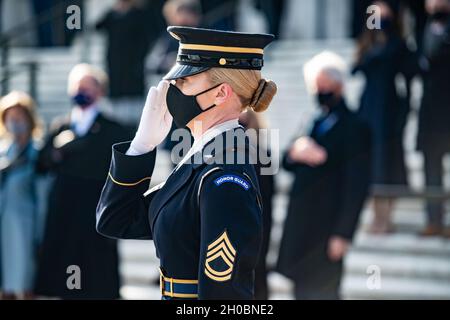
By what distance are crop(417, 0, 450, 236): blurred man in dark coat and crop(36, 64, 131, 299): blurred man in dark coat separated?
2400mm

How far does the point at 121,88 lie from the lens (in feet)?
33.2

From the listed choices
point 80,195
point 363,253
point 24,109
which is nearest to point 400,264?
point 363,253

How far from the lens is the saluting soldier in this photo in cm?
318

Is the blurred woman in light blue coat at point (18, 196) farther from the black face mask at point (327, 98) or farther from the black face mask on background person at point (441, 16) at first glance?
the black face mask on background person at point (441, 16)

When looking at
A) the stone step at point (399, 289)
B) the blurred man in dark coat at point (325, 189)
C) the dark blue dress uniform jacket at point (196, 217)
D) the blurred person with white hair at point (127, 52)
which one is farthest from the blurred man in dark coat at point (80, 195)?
the dark blue dress uniform jacket at point (196, 217)

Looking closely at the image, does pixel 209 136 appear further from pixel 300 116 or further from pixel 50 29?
pixel 50 29

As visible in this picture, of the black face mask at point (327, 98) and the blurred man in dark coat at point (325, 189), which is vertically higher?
the black face mask at point (327, 98)

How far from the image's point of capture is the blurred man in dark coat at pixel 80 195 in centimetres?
678

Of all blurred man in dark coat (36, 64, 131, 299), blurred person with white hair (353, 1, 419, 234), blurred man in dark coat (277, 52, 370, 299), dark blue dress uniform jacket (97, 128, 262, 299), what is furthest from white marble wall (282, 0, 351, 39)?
dark blue dress uniform jacket (97, 128, 262, 299)

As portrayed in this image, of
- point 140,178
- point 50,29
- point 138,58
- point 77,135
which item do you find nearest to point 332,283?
point 77,135

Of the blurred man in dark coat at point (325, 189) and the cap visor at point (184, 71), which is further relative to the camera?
the blurred man in dark coat at point (325, 189)

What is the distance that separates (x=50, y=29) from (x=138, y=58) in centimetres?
574

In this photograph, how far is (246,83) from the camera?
342 cm

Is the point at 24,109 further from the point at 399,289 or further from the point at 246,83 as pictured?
the point at 246,83
